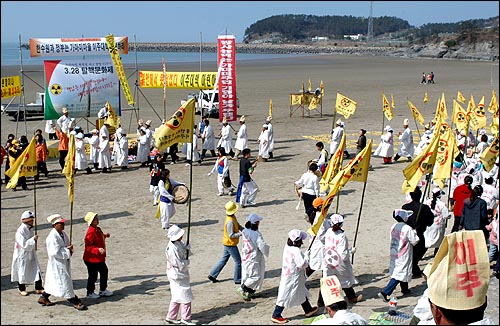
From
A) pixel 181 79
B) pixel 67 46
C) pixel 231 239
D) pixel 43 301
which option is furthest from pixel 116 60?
pixel 43 301

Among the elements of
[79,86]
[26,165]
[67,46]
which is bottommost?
[26,165]

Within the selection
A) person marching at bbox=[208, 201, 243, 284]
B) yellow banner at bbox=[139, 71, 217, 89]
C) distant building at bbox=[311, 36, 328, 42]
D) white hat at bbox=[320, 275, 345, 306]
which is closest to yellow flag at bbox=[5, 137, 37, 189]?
person marching at bbox=[208, 201, 243, 284]

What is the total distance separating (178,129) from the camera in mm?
10625

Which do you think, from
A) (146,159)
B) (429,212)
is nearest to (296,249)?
(429,212)

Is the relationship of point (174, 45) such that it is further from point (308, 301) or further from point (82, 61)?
point (308, 301)

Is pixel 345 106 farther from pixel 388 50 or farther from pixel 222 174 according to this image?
pixel 388 50

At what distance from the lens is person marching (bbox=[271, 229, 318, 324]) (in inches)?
340

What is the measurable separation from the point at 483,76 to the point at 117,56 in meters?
41.9

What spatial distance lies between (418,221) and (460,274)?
6165mm

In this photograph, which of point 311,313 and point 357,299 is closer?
point 311,313

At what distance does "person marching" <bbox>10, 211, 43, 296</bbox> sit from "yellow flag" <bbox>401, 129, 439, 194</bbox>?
18.5 ft

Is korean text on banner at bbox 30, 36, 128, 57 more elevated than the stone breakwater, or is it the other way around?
the stone breakwater

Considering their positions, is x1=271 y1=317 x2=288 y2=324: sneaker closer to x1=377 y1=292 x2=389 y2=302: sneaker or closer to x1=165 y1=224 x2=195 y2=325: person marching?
x1=165 y1=224 x2=195 y2=325: person marching

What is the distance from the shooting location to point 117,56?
69.5 ft
